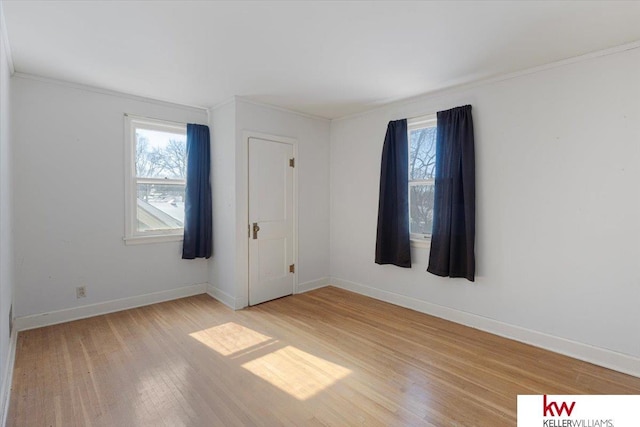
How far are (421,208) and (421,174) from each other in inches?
16.0

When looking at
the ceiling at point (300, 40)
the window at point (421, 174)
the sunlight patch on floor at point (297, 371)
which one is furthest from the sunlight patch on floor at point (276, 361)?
the ceiling at point (300, 40)

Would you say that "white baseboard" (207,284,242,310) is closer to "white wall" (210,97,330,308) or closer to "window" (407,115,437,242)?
"white wall" (210,97,330,308)

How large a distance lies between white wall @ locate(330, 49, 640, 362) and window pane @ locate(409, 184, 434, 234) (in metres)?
0.55

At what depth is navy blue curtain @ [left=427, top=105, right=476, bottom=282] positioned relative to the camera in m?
3.18

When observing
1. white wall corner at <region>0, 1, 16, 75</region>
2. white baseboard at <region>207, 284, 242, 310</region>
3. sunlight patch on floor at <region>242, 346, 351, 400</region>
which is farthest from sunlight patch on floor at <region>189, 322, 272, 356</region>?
white wall corner at <region>0, 1, 16, 75</region>

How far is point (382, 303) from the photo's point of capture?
13.2 feet

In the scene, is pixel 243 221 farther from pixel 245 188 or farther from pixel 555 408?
pixel 555 408

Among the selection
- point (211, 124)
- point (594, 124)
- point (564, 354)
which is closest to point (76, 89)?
point (211, 124)

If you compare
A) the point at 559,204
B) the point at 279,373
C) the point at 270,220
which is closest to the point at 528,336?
the point at 559,204

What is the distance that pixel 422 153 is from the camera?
374cm

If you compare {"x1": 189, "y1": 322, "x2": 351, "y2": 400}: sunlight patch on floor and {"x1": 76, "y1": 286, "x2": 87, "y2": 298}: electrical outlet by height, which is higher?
{"x1": 76, "y1": 286, "x2": 87, "y2": 298}: electrical outlet

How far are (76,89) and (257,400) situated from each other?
3.58 meters

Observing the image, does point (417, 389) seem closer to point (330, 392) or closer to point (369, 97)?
point (330, 392)

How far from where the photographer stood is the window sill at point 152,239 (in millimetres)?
3721
